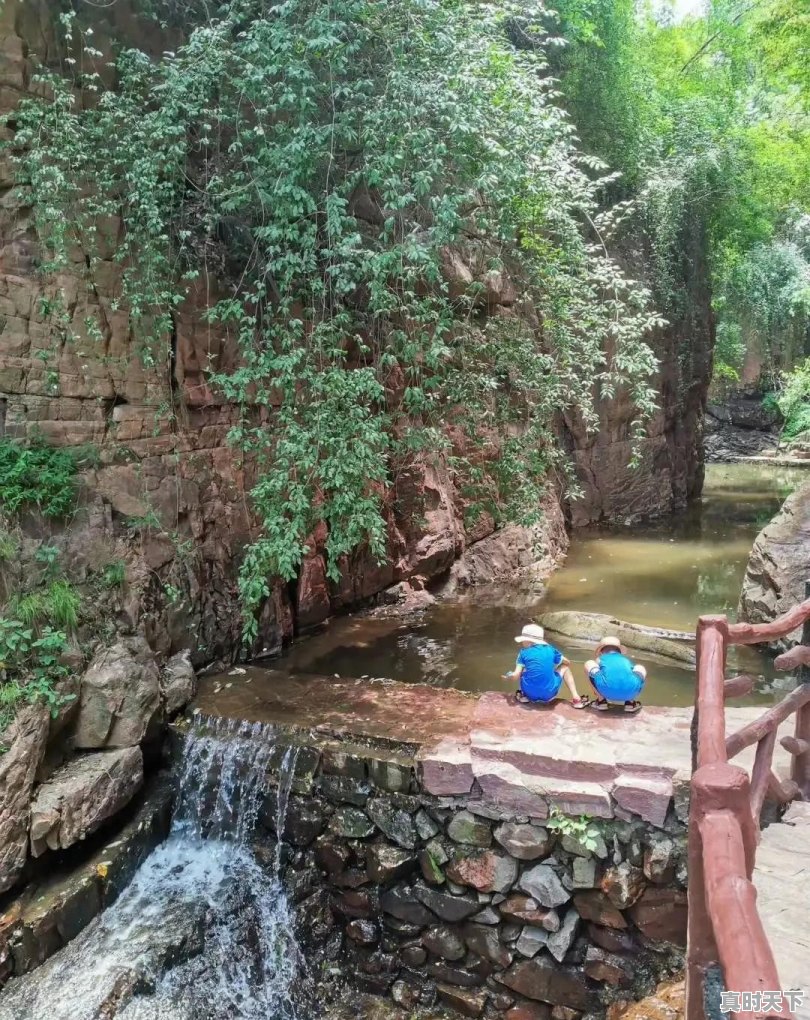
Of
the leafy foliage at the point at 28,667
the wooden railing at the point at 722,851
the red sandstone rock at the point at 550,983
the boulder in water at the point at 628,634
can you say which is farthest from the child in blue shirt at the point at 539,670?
the leafy foliage at the point at 28,667

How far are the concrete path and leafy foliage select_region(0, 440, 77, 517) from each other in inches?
236

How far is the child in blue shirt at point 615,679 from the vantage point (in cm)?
573

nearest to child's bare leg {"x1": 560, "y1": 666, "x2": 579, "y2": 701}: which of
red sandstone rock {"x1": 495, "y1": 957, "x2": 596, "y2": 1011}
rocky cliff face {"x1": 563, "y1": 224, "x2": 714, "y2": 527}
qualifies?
red sandstone rock {"x1": 495, "y1": 957, "x2": 596, "y2": 1011}

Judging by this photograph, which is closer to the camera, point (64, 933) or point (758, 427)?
point (64, 933)

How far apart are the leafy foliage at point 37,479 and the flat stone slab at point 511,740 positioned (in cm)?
226

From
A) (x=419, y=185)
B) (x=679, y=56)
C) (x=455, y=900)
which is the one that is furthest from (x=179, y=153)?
(x=679, y=56)

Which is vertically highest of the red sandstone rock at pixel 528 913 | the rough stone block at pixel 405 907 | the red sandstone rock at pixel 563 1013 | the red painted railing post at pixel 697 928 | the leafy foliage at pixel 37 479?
the leafy foliage at pixel 37 479

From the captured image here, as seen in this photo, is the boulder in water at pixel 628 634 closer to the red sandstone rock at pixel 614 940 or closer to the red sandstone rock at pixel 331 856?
the red sandstone rock at pixel 614 940

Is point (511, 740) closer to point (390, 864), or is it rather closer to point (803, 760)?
point (390, 864)

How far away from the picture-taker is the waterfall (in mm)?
4645

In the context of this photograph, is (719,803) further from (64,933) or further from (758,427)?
(758,427)

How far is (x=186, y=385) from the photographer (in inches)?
304

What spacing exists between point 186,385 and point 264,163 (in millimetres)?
2418

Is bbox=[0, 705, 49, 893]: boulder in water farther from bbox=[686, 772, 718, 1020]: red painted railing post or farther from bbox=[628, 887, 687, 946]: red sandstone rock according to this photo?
bbox=[686, 772, 718, 1020]: red painted railing post
